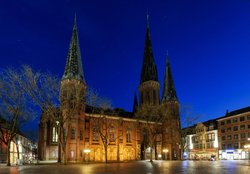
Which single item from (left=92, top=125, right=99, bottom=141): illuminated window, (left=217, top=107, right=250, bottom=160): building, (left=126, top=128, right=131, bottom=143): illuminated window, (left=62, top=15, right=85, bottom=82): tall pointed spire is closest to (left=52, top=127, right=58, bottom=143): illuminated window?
(left=92, top=125, right=99, bottom=141): illuminated window

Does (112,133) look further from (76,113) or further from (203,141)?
(203,141)

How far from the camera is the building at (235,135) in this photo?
3455 inches

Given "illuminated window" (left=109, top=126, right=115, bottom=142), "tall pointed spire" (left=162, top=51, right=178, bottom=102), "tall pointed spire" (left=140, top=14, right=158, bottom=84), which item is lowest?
"illuminated window" (left=109, top=126, right=115, bottom=142)

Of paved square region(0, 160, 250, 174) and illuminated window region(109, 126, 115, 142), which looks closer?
paved square region(0, 160, 250, 174)

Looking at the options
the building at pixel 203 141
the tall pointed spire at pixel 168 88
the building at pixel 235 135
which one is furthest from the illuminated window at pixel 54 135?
the building at pixel 235 135

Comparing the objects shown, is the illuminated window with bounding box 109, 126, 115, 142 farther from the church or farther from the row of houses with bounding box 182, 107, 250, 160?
the row of houses with bounding box 182, 107, 250, 160

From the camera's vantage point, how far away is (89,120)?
7162cm

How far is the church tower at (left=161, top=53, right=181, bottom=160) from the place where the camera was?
8706 cm

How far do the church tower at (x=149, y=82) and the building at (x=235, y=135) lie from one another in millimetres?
26649

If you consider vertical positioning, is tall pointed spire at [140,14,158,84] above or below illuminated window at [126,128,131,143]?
above

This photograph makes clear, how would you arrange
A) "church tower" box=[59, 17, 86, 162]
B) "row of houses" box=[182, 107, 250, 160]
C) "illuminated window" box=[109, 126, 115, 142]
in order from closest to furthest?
"church tower" box=[59, 17, 86, 162], "illuminated window" box=[109, 126, 115, 142], "row of houses" box=[182, 107, 250, 160]

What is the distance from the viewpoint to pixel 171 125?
89.2m

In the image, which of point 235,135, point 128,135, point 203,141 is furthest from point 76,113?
point 203,141

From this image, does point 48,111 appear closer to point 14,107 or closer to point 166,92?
point 14,107
